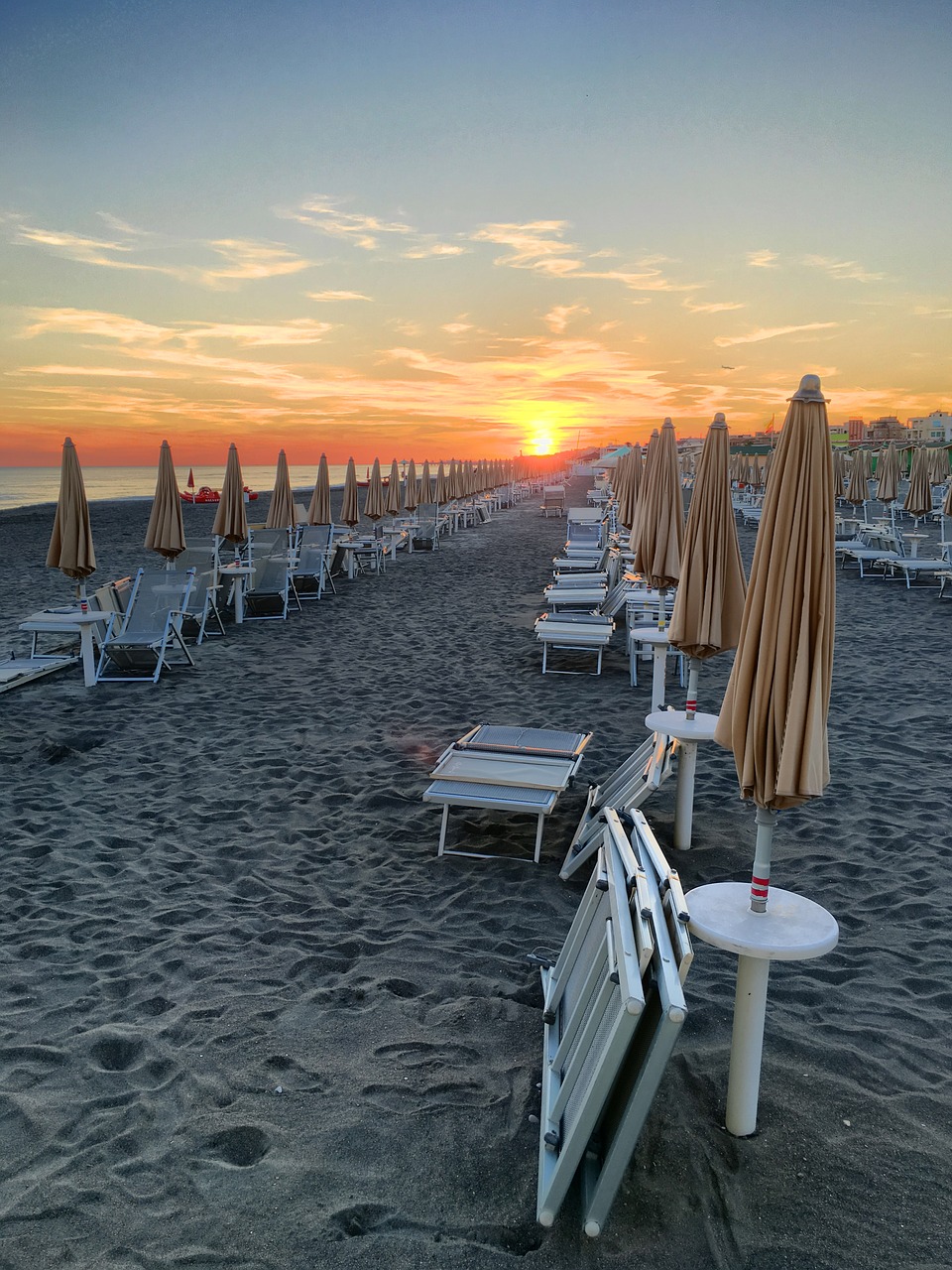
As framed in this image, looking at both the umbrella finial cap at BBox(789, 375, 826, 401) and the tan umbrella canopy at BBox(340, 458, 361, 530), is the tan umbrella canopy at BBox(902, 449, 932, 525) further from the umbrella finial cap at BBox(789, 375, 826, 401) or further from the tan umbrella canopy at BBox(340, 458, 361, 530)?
the umbrella finial cap at BBox(789, 375, 826, 401)

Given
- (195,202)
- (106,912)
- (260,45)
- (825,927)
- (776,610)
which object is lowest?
(106,912)

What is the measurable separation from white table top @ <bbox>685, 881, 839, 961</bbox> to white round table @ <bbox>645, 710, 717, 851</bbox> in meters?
1.51

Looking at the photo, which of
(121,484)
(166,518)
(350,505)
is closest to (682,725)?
(166,518)

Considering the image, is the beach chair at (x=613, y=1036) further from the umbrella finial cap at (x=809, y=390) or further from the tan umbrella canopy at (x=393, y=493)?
the tan umbrella canopy at (x=393, y=493)

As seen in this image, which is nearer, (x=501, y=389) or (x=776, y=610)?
(x=776, y=610)

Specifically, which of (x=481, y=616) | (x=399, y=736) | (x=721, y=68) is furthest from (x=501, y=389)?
(x=399, y=736)

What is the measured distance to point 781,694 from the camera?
228 cm

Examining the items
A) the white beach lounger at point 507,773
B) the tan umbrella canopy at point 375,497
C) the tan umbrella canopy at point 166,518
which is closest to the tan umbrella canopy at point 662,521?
the white beach lounger at point 507,773

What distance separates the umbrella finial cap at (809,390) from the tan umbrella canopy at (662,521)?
4.31 meters

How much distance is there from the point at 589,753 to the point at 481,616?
18.3 ft

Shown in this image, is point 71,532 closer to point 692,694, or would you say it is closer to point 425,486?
point 692,694

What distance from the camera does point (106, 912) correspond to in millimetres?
3645

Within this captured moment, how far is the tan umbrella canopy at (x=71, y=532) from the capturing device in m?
Answer: 8.00

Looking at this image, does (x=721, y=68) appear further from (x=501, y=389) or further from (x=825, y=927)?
(x=501, y=389)
